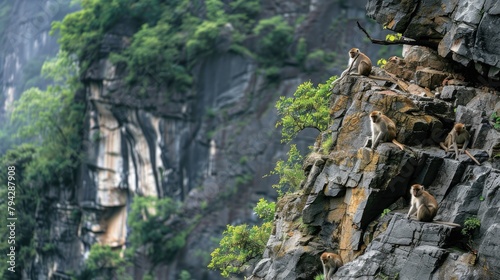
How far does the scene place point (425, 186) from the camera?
18.3m

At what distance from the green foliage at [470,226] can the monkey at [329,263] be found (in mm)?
2652

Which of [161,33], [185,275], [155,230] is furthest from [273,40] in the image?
[185,275]

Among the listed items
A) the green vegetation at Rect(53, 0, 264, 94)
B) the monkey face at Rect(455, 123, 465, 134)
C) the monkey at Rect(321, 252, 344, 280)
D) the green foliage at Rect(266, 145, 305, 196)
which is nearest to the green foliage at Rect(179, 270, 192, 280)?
the green vegetation at Rect(53, 0, 264, 94)

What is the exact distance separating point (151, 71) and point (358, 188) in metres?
38.0

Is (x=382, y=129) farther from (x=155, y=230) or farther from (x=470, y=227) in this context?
(x=155, y=230)

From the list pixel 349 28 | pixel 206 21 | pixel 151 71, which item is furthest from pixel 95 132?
pixel 349 28

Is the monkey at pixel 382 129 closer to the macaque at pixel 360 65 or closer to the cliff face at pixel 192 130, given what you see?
the macaque at pixel 360 65

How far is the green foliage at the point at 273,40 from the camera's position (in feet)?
182

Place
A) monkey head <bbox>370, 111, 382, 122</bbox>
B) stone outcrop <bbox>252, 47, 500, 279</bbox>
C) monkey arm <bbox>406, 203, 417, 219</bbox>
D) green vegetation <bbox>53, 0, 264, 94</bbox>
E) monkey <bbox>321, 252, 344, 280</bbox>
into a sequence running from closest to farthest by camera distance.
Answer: stone outcrop <bbox>252, 47, 500, 279</bbox> < monkey arm <bbox>406, 203, 417, 219</bbox> < monkey <bbox>321, 252, 344, 280</bbox> < monkey head <bbox>370, 111, 382, 122</bbox> < green vegetation <bbox>53, 0, 264, 94</bbox>

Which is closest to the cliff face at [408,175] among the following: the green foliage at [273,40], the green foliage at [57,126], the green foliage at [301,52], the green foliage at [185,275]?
the green foliage at [185,275]

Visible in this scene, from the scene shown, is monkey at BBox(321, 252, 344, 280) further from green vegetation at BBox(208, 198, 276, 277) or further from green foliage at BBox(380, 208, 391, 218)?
green vegetation at BBox(208, 198, 276, 277)

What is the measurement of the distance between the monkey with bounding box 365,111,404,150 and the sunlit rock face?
8.58ft

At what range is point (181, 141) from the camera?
5538 cm

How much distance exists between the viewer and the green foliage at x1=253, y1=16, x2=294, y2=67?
182 feet
